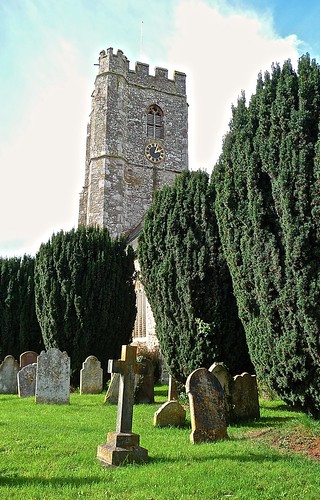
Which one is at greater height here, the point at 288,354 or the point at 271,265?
the point at 271,265

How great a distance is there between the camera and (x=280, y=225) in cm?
678

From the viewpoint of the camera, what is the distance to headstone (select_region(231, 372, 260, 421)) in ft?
25.1

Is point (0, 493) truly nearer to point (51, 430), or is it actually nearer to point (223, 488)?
point (223, 488)

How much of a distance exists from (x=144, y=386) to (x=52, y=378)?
2.01 meters

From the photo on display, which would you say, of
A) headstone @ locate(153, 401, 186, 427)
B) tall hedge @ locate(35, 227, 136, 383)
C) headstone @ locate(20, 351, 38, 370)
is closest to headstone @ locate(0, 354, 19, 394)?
headstone @ locate(20, 351, 38, 370)

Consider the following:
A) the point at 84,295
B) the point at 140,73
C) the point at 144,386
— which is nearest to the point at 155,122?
the point at 140,73

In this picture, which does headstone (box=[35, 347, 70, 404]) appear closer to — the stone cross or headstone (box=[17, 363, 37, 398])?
headstone (box=[17, 363, 37, 398])

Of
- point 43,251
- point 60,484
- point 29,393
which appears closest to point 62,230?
point 43,251

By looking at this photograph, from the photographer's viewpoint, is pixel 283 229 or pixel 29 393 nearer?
pixel 283 229

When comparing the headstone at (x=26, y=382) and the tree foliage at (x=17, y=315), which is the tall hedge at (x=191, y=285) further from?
the tree foliage at (x=17, y=315)

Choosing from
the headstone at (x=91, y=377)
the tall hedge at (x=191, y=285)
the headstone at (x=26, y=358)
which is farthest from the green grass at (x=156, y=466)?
the headstone at (x=26, y=358)

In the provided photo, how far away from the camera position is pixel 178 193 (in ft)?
34.0

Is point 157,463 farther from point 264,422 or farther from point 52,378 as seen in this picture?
point 52,378

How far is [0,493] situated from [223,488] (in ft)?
6.28
